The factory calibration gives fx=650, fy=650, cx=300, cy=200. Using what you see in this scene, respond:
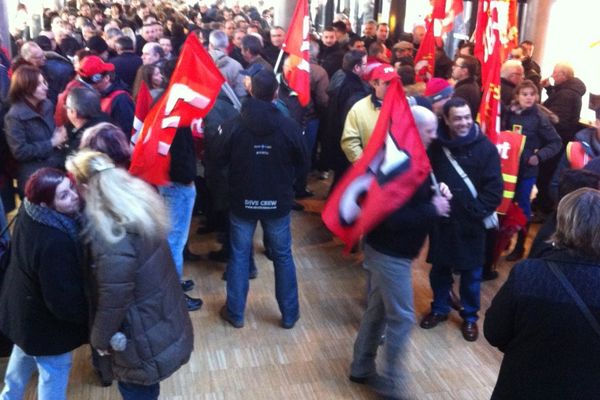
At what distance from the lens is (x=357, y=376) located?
412 centimetres

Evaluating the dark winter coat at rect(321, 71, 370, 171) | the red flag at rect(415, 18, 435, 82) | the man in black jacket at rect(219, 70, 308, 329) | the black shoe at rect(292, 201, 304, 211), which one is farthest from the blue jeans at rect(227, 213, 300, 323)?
the red flag at rect(415, 18, 435, 82)

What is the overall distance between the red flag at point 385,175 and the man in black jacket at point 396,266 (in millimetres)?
83

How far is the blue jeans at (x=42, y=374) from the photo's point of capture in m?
3.18

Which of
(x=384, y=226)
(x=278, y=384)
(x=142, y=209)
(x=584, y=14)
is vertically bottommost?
(x=278, y=384)

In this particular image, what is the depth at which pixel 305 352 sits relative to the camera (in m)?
4.48

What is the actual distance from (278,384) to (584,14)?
7418 mm

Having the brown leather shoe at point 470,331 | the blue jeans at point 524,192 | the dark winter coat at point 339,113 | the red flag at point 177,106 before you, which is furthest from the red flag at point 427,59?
the red flag at point 177,106

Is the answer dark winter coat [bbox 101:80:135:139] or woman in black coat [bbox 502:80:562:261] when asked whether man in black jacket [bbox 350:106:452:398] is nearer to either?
woman in black coat [bbox 502:80:562:261]

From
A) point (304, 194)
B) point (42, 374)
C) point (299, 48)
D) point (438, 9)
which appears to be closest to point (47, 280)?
point (42, 374)

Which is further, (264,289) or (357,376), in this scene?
(264,289)

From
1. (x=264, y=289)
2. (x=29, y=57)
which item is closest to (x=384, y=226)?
(x=264, y=289)

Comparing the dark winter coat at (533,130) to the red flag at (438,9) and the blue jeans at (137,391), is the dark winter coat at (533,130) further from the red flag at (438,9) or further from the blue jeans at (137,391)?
the blue jeans at (137,391)

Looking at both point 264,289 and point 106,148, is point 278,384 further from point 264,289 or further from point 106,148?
point 106,148

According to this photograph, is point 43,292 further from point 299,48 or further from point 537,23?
point 537,23
